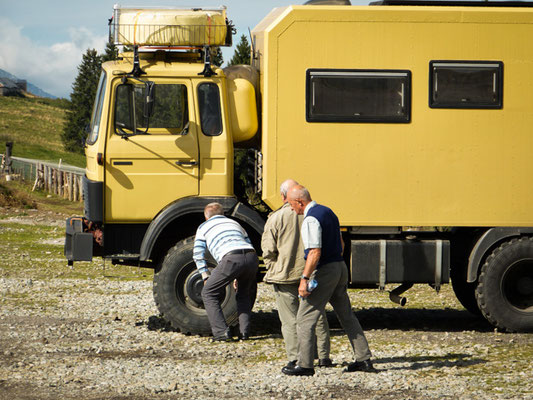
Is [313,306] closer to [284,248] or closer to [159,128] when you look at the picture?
[284,248]

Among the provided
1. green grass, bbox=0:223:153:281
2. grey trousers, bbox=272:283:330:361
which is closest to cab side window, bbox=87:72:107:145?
grey trousers, bbox=272:283:330:361

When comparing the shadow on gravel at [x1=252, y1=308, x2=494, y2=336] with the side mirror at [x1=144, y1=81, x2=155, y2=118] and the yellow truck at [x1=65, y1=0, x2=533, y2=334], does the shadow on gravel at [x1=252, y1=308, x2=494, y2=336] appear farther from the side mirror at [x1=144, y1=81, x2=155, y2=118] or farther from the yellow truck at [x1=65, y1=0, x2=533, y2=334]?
the side mirror at [x1=144, y1=81, x2=155, y2=118]

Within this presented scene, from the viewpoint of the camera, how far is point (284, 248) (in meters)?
8.24

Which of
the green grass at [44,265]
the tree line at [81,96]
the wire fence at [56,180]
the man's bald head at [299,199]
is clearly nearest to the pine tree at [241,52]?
the wire fence at [56,180]

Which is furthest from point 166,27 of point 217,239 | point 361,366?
point 361,366

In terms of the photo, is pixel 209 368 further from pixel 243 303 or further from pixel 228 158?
pixel 228 158

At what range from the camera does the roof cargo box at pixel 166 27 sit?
33.0 ft

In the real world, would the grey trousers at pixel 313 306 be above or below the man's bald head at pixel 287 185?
below

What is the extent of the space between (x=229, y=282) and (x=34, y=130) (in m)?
81.3

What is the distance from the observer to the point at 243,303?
9.80m

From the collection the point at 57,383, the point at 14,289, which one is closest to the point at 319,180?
the point at 57,383

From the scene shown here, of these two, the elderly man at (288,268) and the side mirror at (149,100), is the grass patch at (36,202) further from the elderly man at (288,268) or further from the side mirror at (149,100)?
the elderly man at (288,268)

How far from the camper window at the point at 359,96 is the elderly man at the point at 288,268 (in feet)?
5.94

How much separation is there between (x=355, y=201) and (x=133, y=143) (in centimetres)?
279
